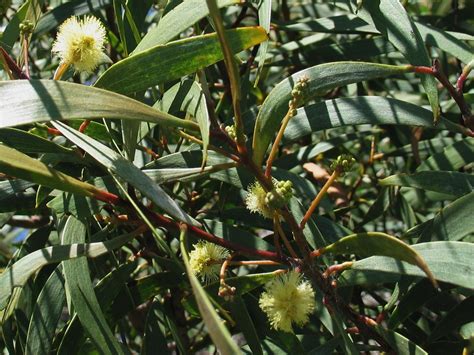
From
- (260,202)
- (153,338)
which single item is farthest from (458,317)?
(153,338)

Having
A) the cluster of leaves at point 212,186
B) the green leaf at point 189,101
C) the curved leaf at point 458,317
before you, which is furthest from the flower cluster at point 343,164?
the curved leaf at point 458,317

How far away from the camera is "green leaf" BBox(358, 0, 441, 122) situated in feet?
4.46

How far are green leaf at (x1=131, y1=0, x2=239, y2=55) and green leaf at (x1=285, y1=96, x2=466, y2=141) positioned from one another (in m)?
0.27

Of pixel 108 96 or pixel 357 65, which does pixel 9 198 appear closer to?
pixel 108 96

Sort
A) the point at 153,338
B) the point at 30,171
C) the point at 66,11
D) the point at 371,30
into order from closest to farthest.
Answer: the point at 30,171, the point at 153,338, the point at 371,30, the point at 66,11

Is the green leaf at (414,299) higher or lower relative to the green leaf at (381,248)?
lower

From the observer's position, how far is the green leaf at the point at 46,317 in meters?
1.28

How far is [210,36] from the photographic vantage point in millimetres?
1089

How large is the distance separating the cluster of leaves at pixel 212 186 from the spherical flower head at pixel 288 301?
1.3 inches

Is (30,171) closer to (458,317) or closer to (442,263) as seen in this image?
(442,263)

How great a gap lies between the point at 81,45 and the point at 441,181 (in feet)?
2.36

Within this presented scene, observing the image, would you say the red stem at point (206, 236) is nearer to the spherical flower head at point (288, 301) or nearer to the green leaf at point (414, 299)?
the spherical flower head at point (288, 301)

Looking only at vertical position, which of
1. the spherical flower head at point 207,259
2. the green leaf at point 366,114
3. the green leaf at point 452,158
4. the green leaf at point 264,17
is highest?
the green leaf at point 264,17

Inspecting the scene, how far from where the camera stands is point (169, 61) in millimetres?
1099
